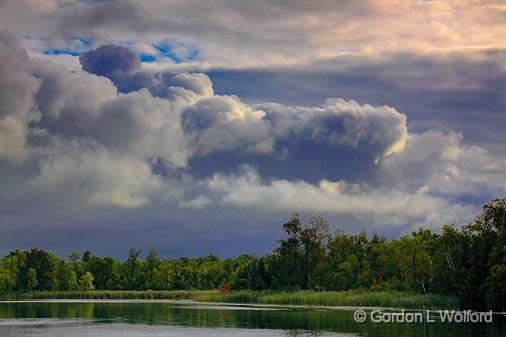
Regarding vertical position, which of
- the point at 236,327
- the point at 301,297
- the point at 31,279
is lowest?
the point at 236,327

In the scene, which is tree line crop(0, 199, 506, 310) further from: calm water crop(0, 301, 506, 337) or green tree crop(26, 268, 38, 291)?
green tree crop(26, 268, 38, 291)

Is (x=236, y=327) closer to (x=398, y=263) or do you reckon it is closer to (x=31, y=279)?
(x=398, y=263)

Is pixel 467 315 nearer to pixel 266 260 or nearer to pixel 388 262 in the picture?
pixel 388 262

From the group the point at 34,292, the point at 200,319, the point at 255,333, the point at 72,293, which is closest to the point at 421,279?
the point at 200,319

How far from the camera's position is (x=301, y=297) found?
126m

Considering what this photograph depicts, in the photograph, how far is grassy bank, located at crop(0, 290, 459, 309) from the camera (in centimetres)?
10272

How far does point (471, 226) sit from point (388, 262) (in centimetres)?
3269

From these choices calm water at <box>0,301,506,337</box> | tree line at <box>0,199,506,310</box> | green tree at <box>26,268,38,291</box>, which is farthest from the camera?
green tree at <box>26,268,38,291</box>

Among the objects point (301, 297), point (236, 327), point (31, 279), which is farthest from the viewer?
point (31, 279)

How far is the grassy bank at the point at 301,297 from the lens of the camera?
337 feet

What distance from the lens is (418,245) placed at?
123 meters

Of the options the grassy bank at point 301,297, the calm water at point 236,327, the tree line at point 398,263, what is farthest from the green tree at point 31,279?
the calm water at point 236,327

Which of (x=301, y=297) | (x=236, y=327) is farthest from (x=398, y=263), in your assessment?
(x=236, y=327)

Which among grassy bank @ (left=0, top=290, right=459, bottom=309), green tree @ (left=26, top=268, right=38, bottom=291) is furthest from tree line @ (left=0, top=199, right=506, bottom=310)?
green tree @ (left=26, top=268, right=38, bottom=291)
